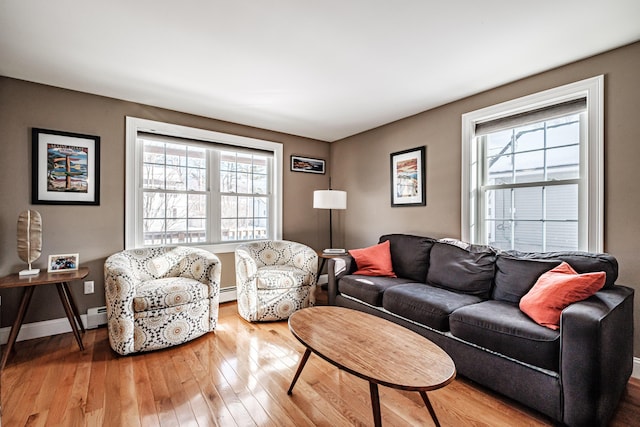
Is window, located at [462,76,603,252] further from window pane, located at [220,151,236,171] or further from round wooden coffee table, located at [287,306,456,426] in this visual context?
window pane, located at [220,151,236,171]

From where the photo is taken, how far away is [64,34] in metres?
2.00

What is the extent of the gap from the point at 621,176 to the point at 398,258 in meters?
1.87

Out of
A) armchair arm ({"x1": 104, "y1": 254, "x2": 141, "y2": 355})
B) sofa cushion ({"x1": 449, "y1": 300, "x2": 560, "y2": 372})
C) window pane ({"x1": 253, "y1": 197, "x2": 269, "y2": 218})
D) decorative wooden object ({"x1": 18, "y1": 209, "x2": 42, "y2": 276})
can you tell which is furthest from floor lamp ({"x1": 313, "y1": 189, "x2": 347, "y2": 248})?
decorative wooden object ({"x1": 18, "y1": 209, "x2": 42, "y2": 276})

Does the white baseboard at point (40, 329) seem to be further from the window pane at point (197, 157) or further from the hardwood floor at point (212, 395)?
the window pane at point (197, 157)

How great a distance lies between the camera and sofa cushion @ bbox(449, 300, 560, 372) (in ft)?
5.33

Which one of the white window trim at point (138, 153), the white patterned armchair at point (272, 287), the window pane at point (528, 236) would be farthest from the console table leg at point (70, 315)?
the window pane at point (528, 236)

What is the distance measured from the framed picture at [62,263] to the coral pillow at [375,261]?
107 inches

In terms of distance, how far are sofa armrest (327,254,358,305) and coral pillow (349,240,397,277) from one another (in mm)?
79

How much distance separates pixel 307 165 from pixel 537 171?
2.89 meters

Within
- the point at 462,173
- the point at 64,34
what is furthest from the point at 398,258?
the point at 64,34

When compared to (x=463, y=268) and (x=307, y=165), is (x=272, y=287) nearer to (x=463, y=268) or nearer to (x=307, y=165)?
(x=463, y=268)

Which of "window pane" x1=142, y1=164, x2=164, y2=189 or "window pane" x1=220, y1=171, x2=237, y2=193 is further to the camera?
"window pane" x1=220, y1=171, x2=237, y2=193

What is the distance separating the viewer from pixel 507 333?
1.77 meters

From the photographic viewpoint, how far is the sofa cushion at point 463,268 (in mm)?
2439
